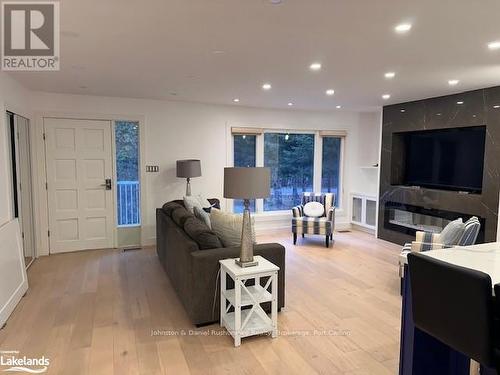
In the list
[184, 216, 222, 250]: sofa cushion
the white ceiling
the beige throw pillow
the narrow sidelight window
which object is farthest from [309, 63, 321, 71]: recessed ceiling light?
the narrow sidelight window

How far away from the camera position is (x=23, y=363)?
8.20ft

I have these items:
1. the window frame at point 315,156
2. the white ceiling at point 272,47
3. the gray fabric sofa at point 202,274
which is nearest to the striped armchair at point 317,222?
the window frame at point 315,156

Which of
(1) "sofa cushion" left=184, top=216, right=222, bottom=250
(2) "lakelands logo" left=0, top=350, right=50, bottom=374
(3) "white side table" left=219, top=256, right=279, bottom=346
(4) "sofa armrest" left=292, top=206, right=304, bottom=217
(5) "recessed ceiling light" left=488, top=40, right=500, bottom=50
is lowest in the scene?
(2) "lakelands logo" left=0, top=350, right=50, bottom=374

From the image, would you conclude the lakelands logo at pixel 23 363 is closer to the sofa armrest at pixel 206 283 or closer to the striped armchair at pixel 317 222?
the sofa armrest at pixel 206 283

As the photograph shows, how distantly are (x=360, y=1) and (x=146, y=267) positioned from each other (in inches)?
158

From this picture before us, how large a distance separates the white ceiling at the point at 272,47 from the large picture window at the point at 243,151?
5.65 ft

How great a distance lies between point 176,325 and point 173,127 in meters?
3.66

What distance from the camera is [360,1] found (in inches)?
80.2

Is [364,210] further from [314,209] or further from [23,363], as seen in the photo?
[23,363]

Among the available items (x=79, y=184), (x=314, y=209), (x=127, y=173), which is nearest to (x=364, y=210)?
(x=314, y=209)

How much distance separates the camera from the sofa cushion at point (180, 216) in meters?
3.71

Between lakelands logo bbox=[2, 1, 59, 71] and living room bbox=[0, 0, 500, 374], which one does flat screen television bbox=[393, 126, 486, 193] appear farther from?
lakelands logo bbox=[2, 1, 59, 71]

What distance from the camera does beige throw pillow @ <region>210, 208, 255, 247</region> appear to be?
3.32 metres

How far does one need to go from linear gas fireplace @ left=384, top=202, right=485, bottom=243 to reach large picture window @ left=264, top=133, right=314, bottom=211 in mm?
1735
